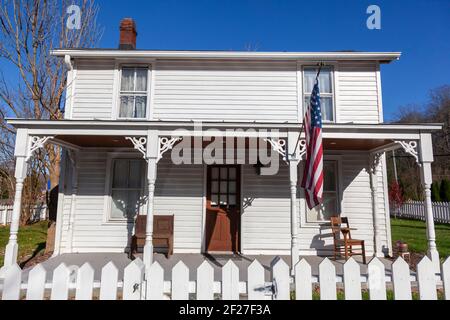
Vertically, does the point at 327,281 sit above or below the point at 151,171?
below

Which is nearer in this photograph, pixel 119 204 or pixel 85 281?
pixel 85 281

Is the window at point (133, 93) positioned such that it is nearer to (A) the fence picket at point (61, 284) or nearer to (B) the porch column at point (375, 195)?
(A) the fence picket at point (61, 284)

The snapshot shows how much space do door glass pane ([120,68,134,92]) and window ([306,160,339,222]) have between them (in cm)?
584

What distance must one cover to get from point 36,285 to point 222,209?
5439 millimetres

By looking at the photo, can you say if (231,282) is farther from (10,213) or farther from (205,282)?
(10,213)

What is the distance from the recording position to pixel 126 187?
25.9 ft

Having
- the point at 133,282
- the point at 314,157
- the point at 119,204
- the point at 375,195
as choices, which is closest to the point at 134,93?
the point at 119,204

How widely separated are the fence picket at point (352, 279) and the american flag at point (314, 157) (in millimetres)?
1422

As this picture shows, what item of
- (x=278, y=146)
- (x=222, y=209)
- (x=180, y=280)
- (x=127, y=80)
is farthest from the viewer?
(x=127, y=80)

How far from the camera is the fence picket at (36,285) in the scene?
266 centimetres
